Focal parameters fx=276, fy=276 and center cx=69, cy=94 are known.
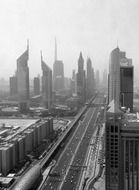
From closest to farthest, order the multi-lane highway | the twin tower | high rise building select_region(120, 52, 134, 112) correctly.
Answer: the multi-lane highway → high rise building select_region(120, 52, 134, 112) → the twin tower

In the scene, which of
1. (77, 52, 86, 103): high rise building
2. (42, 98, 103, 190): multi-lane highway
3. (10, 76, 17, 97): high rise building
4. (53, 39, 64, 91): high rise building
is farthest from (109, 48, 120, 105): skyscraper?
(53, 39, 64, 91): high rise building

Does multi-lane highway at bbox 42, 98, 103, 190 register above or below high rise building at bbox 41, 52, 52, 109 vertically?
below

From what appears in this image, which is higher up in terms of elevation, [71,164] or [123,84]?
[123,84]

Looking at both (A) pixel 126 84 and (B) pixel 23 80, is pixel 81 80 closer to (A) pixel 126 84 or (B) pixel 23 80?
(B) pixel 23 80

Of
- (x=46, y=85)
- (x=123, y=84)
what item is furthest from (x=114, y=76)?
(x=46, y=85)

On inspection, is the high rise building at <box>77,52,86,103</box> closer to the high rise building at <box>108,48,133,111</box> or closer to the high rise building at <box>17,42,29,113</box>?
the high rise building at <box>17,42,29,113</box>

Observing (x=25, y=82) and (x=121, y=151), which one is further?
(x=25, y=82)
